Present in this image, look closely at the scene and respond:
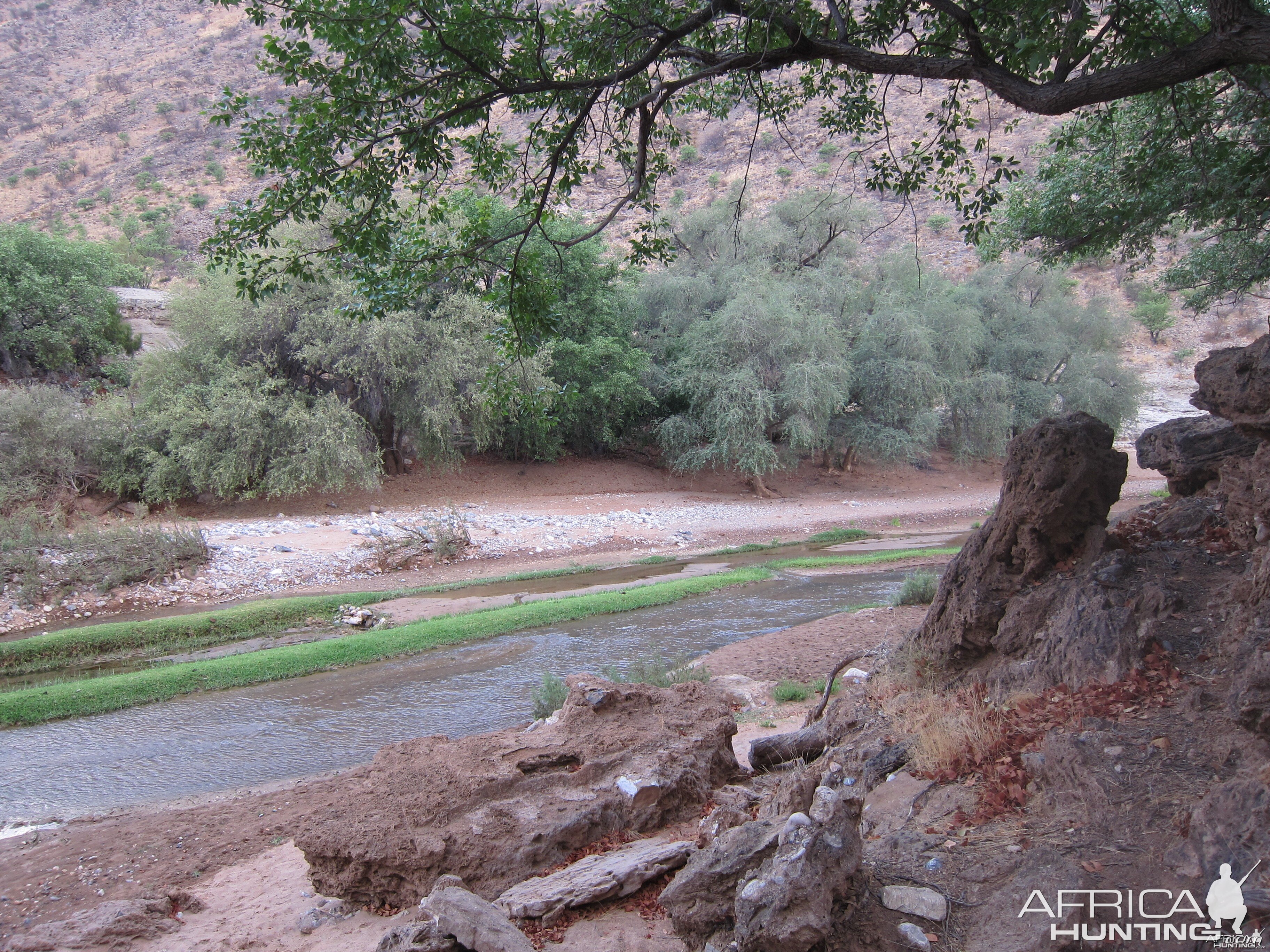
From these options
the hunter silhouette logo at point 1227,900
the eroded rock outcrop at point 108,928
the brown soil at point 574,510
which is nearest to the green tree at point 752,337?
the brown soil at point 574,510

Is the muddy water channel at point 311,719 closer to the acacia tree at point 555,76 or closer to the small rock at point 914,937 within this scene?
the acacia tree at point 555,76

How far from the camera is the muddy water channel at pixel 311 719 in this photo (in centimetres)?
812

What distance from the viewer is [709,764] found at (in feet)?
18.3

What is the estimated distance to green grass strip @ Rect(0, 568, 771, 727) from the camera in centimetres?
1044

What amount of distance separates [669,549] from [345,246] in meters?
16.4

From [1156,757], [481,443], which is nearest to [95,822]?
[1156,757]

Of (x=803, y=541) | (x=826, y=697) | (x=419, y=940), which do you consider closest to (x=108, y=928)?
(x=419, y=940)

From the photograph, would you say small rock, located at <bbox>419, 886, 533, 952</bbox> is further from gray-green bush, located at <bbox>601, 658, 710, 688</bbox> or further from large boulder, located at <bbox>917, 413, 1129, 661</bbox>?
gray-green bush, located at <bbox>601, 658, 710, 688</bbox>

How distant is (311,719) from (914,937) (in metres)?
8.57

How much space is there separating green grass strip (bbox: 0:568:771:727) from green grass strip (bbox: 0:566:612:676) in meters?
1.41

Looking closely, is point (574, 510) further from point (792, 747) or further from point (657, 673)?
point (792, 747)

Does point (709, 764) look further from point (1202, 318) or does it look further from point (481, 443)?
point (1202, 318)

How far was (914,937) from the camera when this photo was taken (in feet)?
9.95

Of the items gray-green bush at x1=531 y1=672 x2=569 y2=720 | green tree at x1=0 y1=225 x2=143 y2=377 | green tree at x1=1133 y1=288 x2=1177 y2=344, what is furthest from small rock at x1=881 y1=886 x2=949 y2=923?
green tree at x1=1133 y1=288 x2=1177 y2=344
